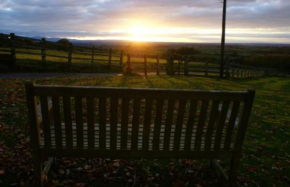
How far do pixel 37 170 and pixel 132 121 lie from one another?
138 centimetres

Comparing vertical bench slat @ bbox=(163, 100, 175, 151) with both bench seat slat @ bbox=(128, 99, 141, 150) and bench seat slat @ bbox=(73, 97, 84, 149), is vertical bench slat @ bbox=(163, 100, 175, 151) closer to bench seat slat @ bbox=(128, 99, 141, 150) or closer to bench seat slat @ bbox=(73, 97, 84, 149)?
bench seat slat @ bbox=(128, 99, 141, 150)

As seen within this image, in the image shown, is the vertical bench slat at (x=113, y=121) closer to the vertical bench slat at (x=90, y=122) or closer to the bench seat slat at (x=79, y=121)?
the vertical bench slat at (x=90, y=122)

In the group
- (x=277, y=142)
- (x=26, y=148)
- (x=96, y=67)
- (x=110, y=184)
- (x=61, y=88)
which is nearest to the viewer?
(x=61, y=88)

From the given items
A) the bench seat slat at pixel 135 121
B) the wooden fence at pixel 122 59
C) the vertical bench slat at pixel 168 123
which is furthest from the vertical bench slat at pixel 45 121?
the wooden fence at pixel 122 59

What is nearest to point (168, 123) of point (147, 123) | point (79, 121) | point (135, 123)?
point (147, 123)

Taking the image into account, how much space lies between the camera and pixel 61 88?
9.80ft

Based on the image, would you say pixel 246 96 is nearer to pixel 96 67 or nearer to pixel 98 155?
pixel 98 155

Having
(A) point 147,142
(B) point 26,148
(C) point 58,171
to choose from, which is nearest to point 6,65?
(B) point 26,148

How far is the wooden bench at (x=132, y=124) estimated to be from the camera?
3045mm

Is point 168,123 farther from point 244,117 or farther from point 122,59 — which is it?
point 122,59

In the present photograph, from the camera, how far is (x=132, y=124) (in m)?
3.27

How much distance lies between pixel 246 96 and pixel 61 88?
A: 2216 millimetres

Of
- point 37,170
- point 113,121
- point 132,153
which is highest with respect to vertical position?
point 113,121

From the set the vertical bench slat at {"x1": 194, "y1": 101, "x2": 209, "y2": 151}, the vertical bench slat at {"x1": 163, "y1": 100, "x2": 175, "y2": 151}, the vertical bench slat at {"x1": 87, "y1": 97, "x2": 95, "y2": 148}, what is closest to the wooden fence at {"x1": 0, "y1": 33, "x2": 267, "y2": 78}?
the vertical bench slat at {"x1": 87, "y1": 97, "x2": 95, "y2": 148}
